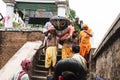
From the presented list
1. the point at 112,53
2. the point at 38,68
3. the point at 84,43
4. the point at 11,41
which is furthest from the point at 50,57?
the point at 11,41

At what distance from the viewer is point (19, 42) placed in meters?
17.8

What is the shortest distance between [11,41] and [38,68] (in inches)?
231

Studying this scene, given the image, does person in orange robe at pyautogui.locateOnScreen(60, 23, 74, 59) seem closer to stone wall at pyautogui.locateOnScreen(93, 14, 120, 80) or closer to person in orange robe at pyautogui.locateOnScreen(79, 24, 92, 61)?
person in orange robe at pyautogui.locateOnScreen(79, 24, 92, 61)

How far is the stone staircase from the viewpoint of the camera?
1143 centimetres

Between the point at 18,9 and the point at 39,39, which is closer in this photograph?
the point at 39,39

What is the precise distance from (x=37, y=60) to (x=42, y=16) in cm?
1228

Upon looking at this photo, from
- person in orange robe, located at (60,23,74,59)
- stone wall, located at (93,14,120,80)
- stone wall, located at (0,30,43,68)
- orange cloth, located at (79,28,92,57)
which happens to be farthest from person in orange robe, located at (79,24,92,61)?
stone wall, located at (0,30,43,68)

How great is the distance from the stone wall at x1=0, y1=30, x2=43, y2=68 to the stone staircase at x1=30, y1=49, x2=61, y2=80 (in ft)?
13.7

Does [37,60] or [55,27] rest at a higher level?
[55,27]

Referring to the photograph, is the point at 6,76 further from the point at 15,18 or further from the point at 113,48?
the point at 15,18

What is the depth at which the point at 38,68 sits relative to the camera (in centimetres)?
1230

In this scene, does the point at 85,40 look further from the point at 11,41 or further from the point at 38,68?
the point at 11,41

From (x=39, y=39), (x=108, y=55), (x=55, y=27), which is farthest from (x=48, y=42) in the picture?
(x=39, y=39)

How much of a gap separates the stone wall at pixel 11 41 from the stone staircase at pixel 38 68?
4173mm
